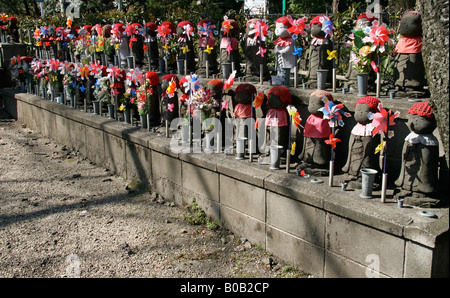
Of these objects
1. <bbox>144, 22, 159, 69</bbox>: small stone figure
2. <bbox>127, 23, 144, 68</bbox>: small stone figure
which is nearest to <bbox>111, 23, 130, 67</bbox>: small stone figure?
<bbox>127, 23, 144, 68</bbox>: small stone figure

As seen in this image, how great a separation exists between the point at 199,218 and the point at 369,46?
2587 mm

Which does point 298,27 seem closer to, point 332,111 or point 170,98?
point 332,111

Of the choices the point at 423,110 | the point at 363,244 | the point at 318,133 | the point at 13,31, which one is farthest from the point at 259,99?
the point at 13,31

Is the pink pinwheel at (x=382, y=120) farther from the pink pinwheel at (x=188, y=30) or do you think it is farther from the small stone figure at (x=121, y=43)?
the small stone figure at (x=121, y=43)

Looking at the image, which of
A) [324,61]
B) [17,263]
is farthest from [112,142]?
[324,61]

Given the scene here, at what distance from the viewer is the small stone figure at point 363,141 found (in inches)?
153

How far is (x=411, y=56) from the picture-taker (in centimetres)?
437

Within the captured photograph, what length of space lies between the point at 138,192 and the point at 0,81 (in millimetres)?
8013

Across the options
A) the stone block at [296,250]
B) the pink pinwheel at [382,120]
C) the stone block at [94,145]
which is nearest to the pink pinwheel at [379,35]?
the pink pinwheel at [382,120]

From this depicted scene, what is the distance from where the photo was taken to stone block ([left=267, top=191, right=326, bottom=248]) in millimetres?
3789

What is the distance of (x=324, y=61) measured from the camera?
5141 mm

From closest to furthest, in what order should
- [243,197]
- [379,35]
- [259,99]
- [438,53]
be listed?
[438,53], [379,35], [243,197], [259,99]

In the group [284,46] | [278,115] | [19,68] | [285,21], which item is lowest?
[278,115]

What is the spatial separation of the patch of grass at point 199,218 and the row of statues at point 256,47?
1847mm
